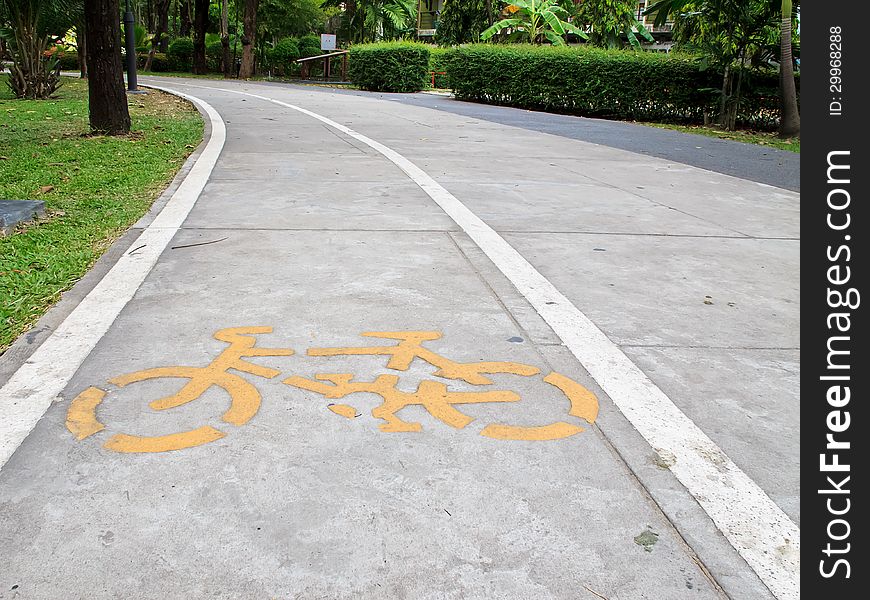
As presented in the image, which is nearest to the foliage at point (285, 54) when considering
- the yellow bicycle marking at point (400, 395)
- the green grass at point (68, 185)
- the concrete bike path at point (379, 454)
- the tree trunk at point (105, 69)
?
the green grass at point (68, 185)

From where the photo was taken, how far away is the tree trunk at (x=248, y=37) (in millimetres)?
36125

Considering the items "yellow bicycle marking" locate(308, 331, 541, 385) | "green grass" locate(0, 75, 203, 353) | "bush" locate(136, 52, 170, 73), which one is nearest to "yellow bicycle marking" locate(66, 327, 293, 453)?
"yellow bicycle marking" locate(308, 331, 541, 385)

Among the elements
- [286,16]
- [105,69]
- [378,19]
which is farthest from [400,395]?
[286,16]

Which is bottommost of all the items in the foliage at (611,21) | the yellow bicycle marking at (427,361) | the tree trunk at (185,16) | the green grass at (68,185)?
the yellow bicycle marking at (427,361)

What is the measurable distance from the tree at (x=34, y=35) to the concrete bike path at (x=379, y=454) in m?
14.2

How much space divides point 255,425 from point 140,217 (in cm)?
404

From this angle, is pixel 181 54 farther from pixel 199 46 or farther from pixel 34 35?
pixel 34 35

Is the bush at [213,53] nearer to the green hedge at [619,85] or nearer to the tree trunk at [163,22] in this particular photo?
the tree trunk at [163,22]

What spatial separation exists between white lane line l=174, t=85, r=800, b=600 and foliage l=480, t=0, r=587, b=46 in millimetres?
24355

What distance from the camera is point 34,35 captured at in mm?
18625

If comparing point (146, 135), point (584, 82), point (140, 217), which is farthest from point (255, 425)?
point (584, 82)

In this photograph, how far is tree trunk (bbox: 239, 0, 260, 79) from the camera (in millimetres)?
36125

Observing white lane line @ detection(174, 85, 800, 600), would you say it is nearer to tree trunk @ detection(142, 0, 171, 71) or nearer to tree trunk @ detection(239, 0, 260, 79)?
tree trunk @ detection(239, 0, 260, 79)
